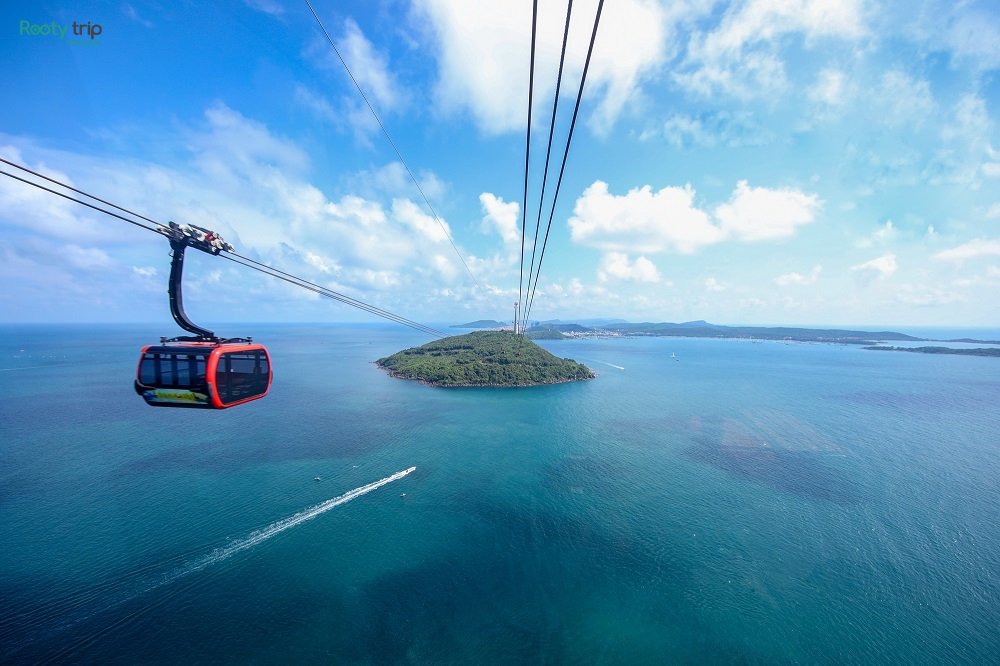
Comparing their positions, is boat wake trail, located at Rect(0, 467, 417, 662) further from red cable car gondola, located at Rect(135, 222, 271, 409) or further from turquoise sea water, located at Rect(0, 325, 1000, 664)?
red cable car gondola, located at Rect(135, 222, 271, 409)

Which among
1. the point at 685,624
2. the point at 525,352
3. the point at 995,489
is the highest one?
the point at 525,352

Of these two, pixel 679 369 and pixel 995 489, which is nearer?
pixel 995 489

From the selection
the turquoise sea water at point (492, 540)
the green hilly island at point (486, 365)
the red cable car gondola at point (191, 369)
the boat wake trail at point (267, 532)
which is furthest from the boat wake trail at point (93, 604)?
the green hilly island at point (486, 365)

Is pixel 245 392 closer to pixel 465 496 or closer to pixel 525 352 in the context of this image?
pixel 465 496

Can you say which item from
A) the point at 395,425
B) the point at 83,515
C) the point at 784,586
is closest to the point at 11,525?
the point at 83,515

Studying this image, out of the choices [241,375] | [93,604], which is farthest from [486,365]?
[241,375]

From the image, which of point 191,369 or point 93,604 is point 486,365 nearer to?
point 93,604

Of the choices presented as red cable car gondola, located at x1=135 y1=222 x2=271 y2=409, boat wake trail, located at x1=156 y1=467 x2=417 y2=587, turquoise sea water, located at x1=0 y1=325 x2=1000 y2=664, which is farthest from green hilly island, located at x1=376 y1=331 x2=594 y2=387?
red cable car gondola, located at x1=135 y1=222 x2=271 y2=409
